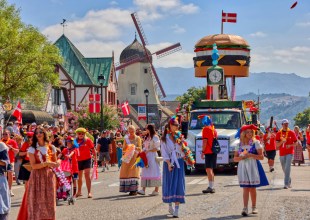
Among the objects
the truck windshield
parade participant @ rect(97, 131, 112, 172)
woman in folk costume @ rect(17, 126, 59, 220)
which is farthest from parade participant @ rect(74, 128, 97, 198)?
parade participant @ rect(97, 131, 112, 172)

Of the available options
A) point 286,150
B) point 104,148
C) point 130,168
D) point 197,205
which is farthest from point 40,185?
point 104,148

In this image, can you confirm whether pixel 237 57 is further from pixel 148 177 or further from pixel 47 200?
pixel 47 200

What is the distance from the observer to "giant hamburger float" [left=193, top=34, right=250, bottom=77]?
54.1 metres

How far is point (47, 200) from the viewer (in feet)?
38.4

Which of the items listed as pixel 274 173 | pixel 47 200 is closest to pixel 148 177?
pixel 47 200

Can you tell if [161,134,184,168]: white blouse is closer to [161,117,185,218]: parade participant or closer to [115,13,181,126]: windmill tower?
[161,117,185,218]: parade participant

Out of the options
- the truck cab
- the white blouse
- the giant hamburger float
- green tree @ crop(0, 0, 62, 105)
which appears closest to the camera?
the white blouse

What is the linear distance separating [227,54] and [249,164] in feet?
134

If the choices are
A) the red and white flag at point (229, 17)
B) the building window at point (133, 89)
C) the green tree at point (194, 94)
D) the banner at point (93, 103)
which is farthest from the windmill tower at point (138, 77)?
the banner at point (93, 103)

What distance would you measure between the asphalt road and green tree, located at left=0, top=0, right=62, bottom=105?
65.8ft

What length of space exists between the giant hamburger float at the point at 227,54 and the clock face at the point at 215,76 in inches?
423

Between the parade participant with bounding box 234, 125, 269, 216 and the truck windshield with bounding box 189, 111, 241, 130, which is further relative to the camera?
the truck windshield with bounding box 189, 111, 241, 130

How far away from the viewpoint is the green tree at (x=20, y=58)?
3988cm

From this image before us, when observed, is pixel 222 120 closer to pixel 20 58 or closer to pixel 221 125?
pixel 221 125
